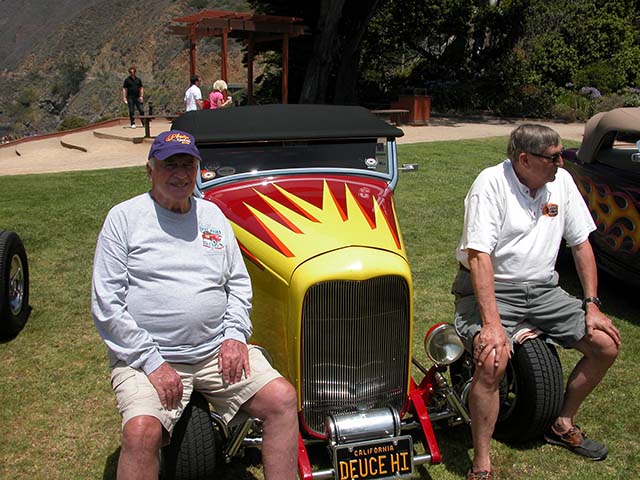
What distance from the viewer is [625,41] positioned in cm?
2478

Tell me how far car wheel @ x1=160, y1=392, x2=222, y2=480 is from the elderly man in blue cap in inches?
3.4

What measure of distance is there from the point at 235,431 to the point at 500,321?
1395mm

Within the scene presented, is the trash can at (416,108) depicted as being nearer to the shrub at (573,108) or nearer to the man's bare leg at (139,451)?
the shrub at (573,108)

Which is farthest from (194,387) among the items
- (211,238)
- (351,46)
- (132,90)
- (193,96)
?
(351,46)

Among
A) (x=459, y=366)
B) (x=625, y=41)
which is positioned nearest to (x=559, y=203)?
(x=459, y=366)

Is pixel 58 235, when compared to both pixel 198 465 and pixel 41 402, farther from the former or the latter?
pixel 198 465

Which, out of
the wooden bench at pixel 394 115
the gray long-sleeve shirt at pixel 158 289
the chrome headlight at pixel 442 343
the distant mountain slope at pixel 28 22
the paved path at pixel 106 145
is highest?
the distant mountain slope at pixel 28 22

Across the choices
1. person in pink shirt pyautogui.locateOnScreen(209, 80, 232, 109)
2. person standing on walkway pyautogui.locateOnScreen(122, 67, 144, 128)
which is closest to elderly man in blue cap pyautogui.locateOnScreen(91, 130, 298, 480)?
person in pink shirt pyautogui.locateOnScreen(209, 80, 232, 109)

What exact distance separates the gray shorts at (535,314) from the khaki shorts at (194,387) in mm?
1141

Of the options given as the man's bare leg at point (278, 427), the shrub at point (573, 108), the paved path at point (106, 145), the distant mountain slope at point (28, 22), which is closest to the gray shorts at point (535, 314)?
the man's bare leg at point (278, 427)

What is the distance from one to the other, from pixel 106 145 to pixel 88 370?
530 inches

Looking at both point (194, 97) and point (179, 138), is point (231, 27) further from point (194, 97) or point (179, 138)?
point (179, 138)

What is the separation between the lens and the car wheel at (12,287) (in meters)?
4.68

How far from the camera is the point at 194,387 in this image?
2947mm
